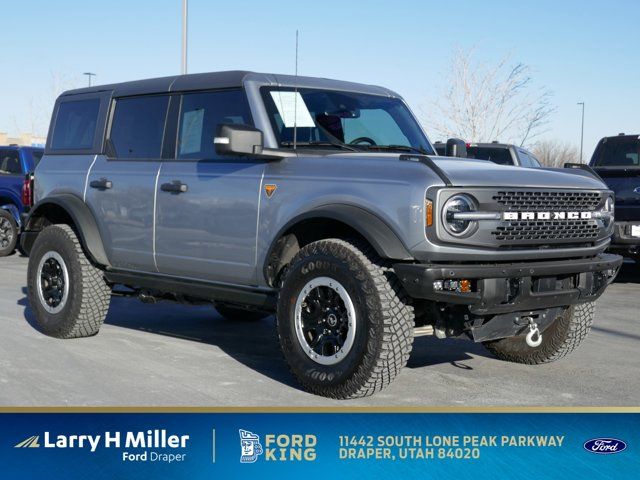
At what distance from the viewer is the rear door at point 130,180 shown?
6.99m

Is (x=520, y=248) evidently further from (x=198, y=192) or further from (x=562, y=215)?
(x=198, y=192)

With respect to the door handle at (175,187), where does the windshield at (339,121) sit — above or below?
above

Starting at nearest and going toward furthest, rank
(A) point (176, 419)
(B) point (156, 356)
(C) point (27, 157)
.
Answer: (A) point (176, 419)
(B) point (156, 356)
(C) point (27, 157)

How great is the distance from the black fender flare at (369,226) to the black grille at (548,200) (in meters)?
0.61

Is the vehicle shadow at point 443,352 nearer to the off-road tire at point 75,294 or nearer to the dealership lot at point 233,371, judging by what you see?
the dealership lot at point 233,371

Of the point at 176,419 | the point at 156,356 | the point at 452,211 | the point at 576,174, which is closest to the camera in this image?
the point at 176,419

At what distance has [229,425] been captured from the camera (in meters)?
4.48

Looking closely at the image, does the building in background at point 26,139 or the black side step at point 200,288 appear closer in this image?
the black side step at point 200,288

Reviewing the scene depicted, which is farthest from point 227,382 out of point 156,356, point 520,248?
point 520,248

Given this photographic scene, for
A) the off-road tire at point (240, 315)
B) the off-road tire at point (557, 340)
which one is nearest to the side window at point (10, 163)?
the off-road tire at point (240, 315)

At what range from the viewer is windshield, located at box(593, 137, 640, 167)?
44.4 feet

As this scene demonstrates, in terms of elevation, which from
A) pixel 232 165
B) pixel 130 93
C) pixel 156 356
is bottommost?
pixel 156 356

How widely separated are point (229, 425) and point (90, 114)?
417 centimetres

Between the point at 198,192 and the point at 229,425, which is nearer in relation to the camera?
the point at 229,425
